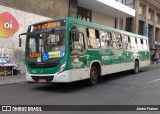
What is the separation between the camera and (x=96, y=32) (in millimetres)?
12609

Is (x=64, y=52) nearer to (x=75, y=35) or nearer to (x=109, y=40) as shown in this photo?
(x=75, y=35)

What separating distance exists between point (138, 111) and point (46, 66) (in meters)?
4.52

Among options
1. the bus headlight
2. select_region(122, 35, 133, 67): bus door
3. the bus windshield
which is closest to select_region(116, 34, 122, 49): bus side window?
select_region(122, 35, 133, 67): bus door

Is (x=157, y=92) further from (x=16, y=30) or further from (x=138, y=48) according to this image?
(x=16, y=30)

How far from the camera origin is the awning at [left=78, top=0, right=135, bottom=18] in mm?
23203

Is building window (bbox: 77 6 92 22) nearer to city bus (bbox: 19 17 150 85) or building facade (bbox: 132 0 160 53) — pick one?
building facade (bbox: 132 0 160 53)

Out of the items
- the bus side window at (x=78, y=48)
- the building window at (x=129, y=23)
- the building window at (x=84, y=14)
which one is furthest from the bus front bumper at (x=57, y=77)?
the building window at (x=129, y=23)

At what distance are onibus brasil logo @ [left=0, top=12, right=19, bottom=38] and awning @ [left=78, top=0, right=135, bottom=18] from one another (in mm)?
8159

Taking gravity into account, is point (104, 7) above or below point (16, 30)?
above

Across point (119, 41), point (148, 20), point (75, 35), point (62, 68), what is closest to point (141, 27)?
point (148, 20)

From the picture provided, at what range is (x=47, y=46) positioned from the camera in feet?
34.0

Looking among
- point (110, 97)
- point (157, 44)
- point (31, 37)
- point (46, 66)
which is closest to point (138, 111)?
point (110, 97)

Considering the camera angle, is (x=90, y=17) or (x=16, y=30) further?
(x=90, y=17)

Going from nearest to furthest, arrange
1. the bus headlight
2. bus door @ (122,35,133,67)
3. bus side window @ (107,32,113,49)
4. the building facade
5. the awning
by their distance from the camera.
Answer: the bus headlight
bus side window @ (107,32,113,49)
bus door @ (122,35,133,67)
the awning
the building facade
